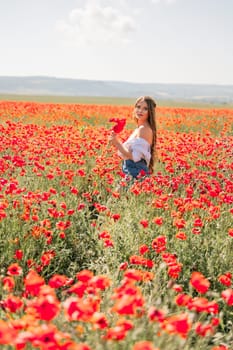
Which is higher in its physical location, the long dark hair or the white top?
the long dark hair

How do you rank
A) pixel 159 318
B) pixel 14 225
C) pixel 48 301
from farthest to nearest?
pixel 14 225, pixel 159 318, pixel 48 301

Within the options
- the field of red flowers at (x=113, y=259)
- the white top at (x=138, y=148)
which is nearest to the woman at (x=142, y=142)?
the white top at (x=138, y=148)

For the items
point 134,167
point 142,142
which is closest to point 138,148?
point 142,142

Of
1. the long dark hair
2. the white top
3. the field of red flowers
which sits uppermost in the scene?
the long dark hair

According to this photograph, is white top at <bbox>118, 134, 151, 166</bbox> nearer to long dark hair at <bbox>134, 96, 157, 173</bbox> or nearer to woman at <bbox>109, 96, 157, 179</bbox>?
woman at <bbox>109, 96, 157, 179</bbox>

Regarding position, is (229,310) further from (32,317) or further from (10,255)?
(32,317)

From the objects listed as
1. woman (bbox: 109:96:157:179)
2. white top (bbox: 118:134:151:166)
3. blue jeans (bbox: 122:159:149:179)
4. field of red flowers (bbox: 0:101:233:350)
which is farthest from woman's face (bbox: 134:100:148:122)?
field of red flowers (bbox: 0:101:233:350)

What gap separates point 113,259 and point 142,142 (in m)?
2.57

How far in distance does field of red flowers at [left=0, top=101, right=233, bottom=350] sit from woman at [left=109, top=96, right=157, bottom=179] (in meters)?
0.39

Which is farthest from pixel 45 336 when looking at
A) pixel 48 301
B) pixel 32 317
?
pixel 32 317

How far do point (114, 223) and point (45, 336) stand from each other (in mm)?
2909

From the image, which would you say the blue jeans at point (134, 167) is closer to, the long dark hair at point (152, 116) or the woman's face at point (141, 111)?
the long dark hair at point (152, 116)

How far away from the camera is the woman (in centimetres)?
610

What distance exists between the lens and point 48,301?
166 cm
